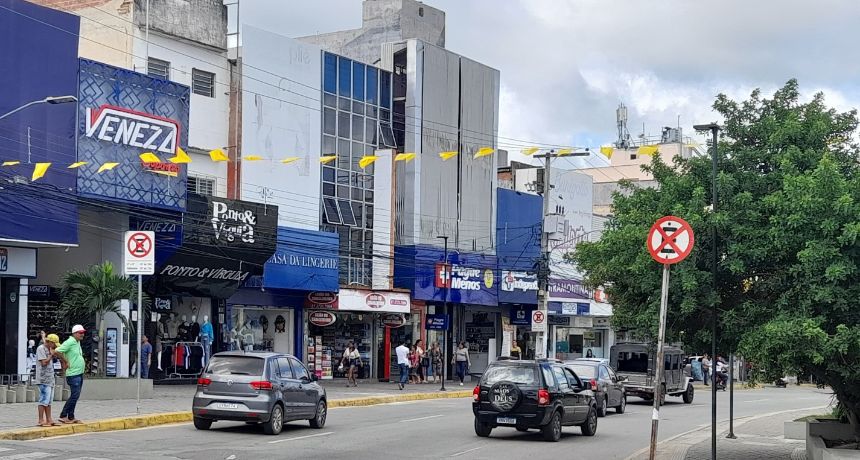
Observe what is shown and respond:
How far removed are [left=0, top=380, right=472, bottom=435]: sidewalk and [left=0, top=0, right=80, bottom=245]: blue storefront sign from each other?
16.3ft

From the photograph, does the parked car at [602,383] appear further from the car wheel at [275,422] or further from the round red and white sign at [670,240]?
the round red and white sign at [670,240]

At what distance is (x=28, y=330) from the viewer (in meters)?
32.5

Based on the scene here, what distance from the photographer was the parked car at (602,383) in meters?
30.0

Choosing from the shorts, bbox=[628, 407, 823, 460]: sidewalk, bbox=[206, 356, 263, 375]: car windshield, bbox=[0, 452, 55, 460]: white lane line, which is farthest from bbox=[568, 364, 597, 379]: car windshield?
bbox=[0, 452, 55, 460]: white lane line

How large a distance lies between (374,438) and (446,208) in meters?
27.8

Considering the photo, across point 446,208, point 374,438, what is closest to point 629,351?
point 446,208

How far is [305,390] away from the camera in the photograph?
22.2m

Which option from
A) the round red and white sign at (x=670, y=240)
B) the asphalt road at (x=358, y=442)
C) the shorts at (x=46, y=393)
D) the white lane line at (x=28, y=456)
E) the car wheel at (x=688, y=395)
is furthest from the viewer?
the car wheel at (x=688, y=395)

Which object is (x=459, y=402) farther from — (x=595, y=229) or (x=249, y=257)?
(x=595, y=229)

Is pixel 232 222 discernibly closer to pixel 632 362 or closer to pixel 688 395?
pixel 632 362

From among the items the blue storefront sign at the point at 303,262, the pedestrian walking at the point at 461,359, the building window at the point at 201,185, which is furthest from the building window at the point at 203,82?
the pedestrian walking at the point at 461,359

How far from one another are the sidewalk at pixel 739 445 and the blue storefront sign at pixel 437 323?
17011 millimetres

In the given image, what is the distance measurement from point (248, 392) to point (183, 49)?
64.0 feet

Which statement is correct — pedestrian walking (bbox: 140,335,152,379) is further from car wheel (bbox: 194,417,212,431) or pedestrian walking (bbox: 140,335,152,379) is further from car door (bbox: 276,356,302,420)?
car door (bbox: 276,356,302,420)
